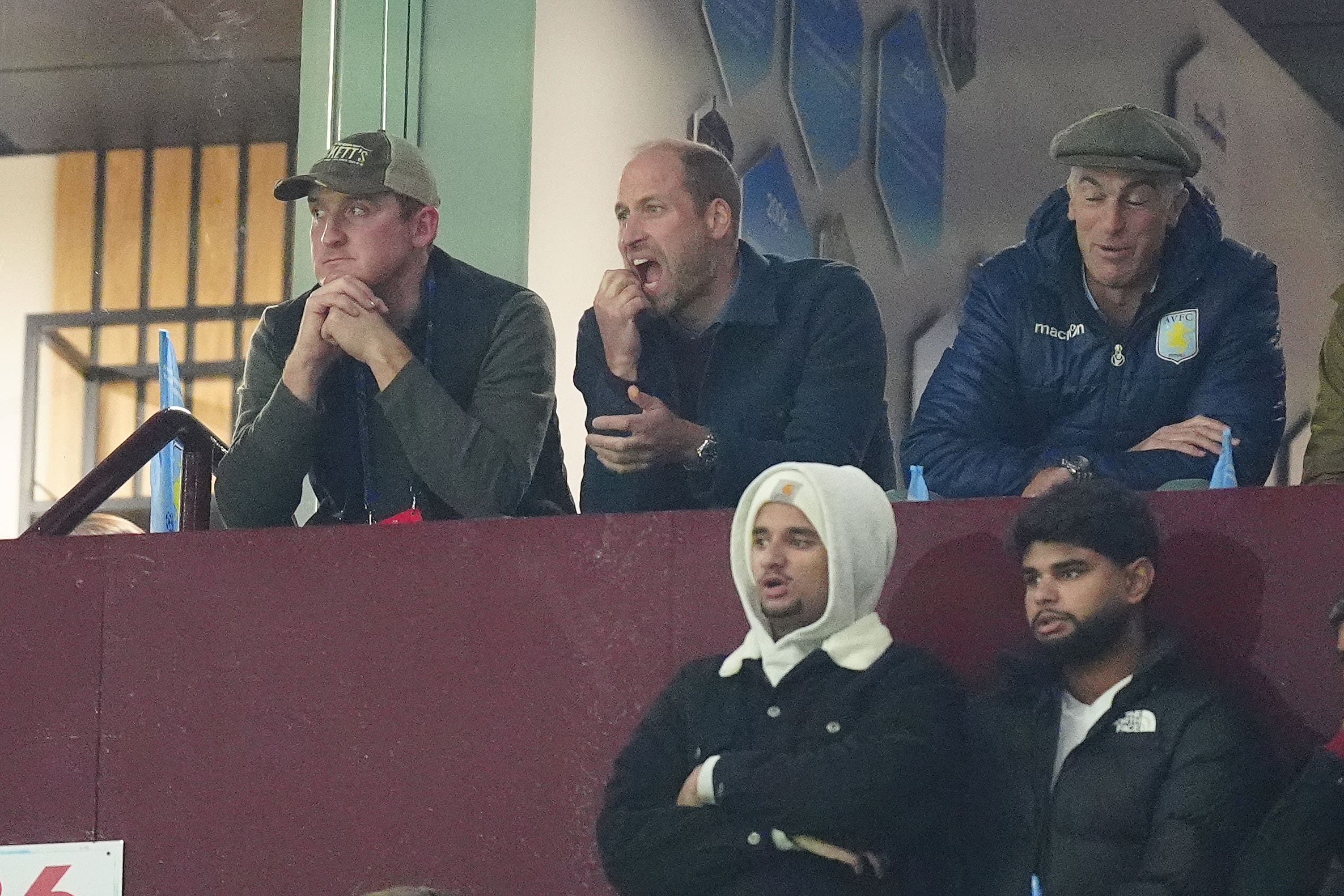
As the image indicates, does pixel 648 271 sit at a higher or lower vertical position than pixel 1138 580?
higher

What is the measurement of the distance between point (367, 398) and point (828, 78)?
2.66 m

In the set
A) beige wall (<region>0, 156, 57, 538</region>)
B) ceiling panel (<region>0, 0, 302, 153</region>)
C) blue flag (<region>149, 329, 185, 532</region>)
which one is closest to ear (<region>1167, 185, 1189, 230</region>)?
blue flag (<region>149, 329, 185, 532</region>)

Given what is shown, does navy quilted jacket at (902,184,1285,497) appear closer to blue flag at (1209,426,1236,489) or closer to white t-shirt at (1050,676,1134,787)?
blue flag at (1209,426,1236,489)

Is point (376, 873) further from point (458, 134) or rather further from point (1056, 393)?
point (458, 134)

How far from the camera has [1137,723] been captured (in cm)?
404

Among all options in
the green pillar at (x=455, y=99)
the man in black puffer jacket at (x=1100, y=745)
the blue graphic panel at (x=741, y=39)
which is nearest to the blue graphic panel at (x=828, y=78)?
the blue graphic panel at (x=741, y=39)

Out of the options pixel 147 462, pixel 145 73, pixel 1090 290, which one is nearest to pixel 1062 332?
pixel 1090 290

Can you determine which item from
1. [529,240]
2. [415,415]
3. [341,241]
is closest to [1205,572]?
[415,415]

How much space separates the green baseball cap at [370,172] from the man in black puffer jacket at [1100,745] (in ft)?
5.82

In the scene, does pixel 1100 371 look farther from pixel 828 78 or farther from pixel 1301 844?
pixel 828 78

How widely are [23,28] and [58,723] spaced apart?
136 inches

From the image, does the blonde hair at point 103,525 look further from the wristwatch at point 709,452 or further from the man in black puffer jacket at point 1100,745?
the man in black puffer jacket at point 1100,745

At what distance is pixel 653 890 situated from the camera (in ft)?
13.7

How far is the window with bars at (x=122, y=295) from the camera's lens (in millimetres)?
7617
